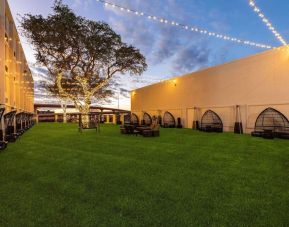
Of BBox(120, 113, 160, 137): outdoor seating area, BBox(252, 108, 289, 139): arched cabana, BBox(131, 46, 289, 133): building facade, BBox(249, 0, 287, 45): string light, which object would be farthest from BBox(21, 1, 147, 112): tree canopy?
BBox(249, 0, 287, 45): string light

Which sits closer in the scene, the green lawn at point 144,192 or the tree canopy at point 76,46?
the green lawn at point 144,192

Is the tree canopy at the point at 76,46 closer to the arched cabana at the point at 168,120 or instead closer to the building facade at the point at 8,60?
the building facade at the point at 8,60

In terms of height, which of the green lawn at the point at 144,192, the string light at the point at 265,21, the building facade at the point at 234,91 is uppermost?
the string light at the point at 265,21

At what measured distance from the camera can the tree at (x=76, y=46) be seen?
14.3 meters

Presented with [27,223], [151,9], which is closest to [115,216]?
[27,223]

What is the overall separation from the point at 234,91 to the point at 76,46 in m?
10.3

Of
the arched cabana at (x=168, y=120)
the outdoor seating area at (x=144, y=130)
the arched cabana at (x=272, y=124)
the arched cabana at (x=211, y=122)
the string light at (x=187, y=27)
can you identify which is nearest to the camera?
the string light at (x=187, y=27)

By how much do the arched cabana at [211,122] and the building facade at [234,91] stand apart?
31cm

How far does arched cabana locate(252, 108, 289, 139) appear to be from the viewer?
9.17 metres

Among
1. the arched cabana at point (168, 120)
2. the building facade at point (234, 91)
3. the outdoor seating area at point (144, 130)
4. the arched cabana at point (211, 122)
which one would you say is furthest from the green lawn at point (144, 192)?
the arched cabana at point (168, 120)

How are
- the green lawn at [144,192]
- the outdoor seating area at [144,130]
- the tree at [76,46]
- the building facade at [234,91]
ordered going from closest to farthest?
the green lawn at [144,192] → the outdoor seating area at [144,130] → the building facade at [234,91] → the tree at [76,46]

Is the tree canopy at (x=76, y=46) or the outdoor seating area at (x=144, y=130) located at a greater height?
the tree canopy at (x=76, y=46)

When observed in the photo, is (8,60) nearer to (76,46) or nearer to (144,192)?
(76,46)

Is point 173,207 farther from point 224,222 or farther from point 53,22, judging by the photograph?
point 53,22
